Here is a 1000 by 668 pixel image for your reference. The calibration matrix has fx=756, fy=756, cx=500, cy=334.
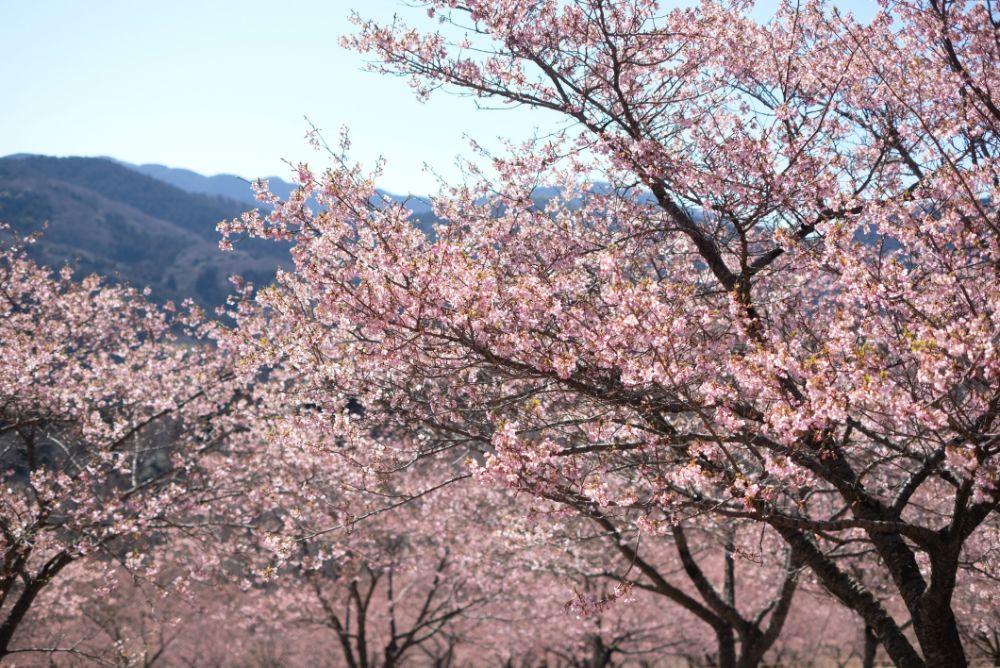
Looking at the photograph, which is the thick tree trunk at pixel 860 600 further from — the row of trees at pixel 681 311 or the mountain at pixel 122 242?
the mountain at pixel 122 242

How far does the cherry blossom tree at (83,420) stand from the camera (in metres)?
10.4

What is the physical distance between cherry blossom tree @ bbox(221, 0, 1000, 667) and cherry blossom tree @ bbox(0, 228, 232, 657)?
4.85m

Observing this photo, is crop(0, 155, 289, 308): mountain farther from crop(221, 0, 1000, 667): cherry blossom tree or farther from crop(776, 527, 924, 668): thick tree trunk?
crop(776, 527, 924, 668): thick tree trunk

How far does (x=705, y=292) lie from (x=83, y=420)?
928 centimetres

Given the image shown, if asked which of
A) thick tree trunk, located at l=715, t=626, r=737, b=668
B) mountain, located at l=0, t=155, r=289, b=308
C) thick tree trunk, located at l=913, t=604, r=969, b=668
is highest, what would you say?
mountain, located at l=0, t=155, r=289, b=308

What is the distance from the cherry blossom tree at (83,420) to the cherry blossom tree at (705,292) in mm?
4851

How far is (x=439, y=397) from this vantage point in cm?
727

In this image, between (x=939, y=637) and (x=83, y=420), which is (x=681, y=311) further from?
(x=83, y=420)

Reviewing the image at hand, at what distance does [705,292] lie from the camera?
732 cm

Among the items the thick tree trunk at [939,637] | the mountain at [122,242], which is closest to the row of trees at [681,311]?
the thick tree trunk at [939,637]

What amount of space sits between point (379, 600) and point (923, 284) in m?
27.6

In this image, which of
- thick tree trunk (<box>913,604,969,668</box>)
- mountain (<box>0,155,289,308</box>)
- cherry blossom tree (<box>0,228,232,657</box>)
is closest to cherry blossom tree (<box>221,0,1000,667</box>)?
thick tree trunk (<box>913,604,969,668</box>)

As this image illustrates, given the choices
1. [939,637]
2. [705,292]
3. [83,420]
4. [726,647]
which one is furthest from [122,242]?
[939,637]

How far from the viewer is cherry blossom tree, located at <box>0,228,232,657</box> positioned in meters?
10.4
